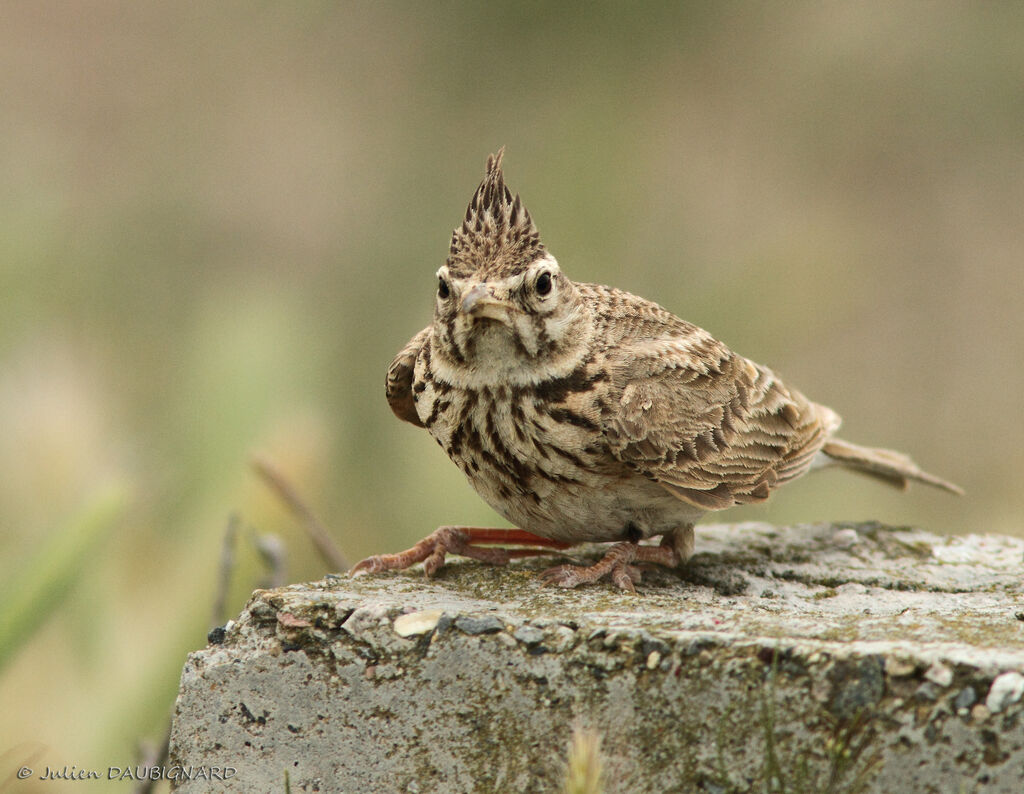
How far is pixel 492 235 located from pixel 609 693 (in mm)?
1576

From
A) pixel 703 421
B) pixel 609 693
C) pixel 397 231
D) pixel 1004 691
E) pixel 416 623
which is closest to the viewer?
pixel 1004 691

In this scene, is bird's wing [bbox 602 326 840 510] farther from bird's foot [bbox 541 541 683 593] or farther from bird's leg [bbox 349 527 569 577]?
bird's leg [bbox 349 527 569 577]

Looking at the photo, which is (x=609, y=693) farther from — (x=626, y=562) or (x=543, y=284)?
(x=543, y=284)

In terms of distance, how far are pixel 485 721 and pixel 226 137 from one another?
25.6ft

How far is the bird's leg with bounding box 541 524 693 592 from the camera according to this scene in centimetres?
441

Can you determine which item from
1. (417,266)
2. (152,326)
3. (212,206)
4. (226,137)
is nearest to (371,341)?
(417,266)

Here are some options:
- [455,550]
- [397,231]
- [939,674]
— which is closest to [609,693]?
[939,674]

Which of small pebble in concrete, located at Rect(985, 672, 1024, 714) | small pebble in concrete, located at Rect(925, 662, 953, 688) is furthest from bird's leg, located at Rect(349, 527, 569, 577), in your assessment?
small pebble in concrete, located at Rect(985, 672, 1024, 714)

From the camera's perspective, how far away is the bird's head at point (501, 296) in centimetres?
447

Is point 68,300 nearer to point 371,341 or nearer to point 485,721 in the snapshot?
point 371,341

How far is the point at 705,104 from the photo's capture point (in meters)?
10.4

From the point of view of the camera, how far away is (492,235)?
4.53 meters

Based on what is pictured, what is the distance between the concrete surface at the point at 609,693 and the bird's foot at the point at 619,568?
0.51 ft

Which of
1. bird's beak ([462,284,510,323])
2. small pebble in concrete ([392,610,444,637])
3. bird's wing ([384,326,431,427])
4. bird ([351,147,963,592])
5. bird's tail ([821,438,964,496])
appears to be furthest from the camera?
bird's tail ([821,438,964,496])
